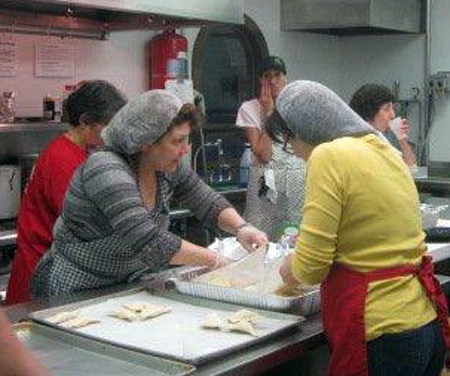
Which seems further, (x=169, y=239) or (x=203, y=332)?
(x=169, y=239)

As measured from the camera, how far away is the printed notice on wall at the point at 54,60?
413 cm

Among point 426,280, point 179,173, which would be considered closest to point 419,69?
point 179,173

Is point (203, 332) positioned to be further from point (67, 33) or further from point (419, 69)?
point (419, 69)

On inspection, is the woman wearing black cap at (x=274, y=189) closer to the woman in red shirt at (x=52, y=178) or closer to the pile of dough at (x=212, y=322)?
the woman in red shirt at (x=52, y=178)

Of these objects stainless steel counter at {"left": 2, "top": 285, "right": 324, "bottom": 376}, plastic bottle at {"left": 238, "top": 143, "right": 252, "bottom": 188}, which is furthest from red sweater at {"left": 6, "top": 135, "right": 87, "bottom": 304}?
plastic bottle at {"left": 238, "top": 143, "right": 252, "bottom": 188}

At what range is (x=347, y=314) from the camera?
6.01ft

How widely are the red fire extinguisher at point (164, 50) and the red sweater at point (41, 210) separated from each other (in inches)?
78.6

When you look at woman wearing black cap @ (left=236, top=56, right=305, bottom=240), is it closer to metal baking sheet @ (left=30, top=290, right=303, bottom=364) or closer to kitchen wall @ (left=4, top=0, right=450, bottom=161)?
kitchen wall @ (left=4, top=0, right=450, bottom=161)

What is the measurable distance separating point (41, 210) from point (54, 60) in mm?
1760

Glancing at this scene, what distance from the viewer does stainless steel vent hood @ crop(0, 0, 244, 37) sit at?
333 centimetres

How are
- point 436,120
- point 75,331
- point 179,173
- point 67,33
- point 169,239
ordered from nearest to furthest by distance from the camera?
1. point 75,331
2. point 169,239
3. point 179,173
4. point 67,33
5. point 436,120

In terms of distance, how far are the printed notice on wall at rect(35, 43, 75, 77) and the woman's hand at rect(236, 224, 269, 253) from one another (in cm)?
208

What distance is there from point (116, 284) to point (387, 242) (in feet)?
2.79

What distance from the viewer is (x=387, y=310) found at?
1.83 metres
